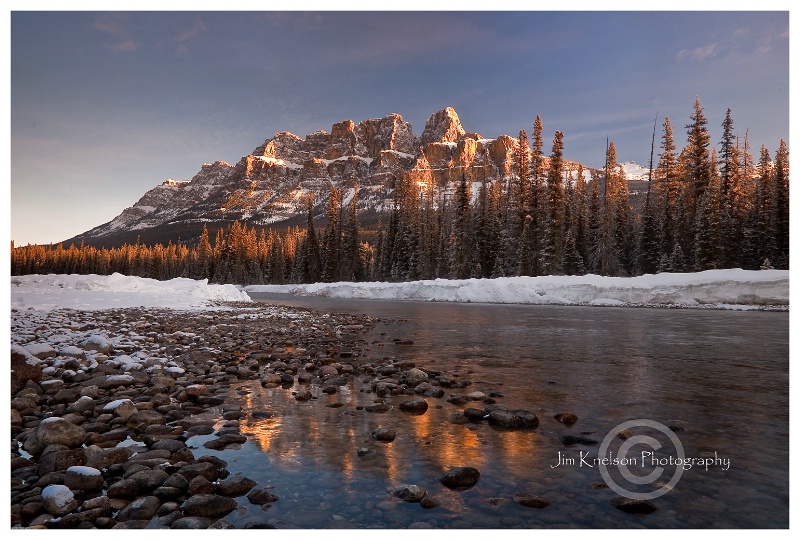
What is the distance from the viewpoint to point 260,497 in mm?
2895

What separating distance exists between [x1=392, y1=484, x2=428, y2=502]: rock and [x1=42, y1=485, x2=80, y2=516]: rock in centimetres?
213

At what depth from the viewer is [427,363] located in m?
8.07

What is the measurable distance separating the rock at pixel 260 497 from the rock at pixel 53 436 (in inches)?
82.3

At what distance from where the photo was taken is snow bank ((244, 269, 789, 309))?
2273 centimetres

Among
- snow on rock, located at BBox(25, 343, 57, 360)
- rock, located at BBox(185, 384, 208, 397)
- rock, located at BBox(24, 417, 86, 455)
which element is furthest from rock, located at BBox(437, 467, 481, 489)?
snow on rock, located at BBox(25, 343, 57, 360)

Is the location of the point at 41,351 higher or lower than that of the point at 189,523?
higher

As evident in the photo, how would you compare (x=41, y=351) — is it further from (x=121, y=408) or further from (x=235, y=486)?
(x=235, y=486)

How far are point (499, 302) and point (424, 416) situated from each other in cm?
2618

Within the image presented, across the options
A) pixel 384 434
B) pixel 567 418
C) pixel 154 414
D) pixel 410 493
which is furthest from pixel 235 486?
pixel 567 418

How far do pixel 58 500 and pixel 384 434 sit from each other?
2.50 m

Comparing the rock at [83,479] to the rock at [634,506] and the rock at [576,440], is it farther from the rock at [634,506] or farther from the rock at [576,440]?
the rock at [576,440]

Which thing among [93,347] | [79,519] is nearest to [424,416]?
[79,519]

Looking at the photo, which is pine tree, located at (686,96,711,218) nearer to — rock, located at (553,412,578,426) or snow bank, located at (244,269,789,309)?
snow bank, located at (244,269,789,309)
